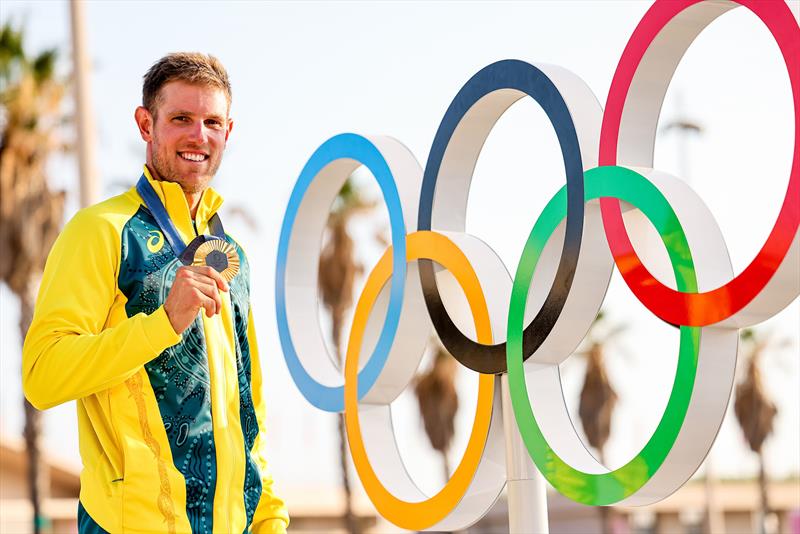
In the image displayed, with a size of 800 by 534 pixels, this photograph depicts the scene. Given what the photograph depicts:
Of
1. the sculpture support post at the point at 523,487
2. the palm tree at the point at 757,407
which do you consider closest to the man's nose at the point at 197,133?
the sculpture support post at the point at 523,487

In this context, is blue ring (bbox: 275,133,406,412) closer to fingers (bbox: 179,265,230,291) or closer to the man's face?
the man's face

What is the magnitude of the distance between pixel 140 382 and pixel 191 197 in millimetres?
599

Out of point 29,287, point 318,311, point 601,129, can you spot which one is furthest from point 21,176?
point 601,129

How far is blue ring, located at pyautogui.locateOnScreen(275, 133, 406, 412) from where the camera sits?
511 cm

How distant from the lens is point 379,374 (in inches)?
199

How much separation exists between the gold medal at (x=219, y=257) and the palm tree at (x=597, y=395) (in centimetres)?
2947

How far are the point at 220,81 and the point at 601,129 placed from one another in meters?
1.42

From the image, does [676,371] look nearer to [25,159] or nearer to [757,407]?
[25,159]

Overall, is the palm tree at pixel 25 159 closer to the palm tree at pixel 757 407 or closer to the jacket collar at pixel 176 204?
the jacket collar at pixel 176 204

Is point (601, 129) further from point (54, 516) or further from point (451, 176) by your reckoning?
point (54, 516)

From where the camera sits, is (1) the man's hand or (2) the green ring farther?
(2) the green ring

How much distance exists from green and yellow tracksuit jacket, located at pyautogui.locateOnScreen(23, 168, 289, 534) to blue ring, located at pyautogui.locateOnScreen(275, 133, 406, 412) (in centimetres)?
178

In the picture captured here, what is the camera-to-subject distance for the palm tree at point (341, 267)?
82.8 ft

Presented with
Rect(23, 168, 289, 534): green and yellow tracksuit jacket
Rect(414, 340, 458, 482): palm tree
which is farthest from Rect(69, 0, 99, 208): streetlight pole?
Rect(414, 340, 458, 482): palm tree
